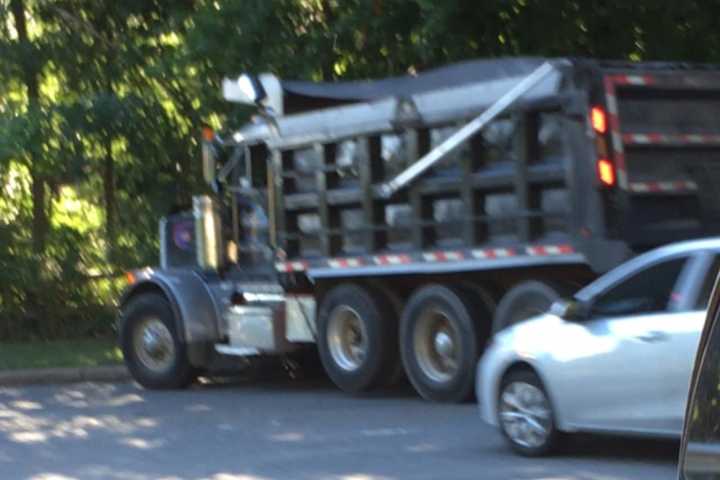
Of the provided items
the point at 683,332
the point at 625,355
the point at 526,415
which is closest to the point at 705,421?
the point at 683,332

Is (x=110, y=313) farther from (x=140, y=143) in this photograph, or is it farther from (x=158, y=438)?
(x=158, y=438)

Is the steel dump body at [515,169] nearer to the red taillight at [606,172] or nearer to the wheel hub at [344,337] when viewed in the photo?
the red taillight at [606,172]

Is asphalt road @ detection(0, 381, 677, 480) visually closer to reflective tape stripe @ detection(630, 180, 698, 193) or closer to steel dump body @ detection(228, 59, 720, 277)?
steel dump body @ detection(228, 59, 720, 277)

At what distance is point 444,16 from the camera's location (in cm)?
1625

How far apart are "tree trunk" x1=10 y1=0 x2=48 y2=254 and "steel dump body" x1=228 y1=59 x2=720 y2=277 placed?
7.50 m

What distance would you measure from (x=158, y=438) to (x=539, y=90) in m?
4.34

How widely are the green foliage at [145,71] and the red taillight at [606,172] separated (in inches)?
170

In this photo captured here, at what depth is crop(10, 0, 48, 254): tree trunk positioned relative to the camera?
22.0 meters

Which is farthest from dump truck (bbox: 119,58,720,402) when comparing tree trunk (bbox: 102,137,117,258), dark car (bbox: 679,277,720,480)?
dark car (bbox: 679,277,720,480)


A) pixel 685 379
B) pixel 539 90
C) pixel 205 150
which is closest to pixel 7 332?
pixel 205 150

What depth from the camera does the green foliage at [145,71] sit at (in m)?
18.1

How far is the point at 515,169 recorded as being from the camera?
13047mm

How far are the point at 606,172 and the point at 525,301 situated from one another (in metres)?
1.46

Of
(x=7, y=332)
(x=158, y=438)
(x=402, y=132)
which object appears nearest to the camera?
(x=158, y=438)
